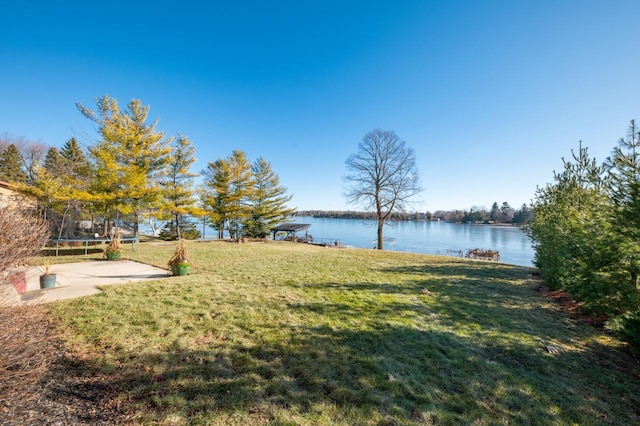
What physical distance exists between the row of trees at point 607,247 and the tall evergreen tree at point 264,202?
2320cm

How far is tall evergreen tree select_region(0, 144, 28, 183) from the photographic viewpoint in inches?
954

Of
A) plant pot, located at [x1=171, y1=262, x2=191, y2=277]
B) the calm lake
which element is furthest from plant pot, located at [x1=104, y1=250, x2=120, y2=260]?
the calm lake

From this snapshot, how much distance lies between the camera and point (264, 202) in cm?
2752

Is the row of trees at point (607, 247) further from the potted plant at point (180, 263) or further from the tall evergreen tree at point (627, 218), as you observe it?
the potted plant at point (180, 263)

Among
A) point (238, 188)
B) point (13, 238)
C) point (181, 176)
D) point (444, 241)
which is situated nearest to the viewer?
point (13, 238)

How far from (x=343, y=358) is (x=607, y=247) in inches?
226

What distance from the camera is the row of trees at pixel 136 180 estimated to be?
12797mm

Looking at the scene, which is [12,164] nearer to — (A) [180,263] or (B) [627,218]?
(A) [180,263]

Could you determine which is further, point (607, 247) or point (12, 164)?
point (12, 164)

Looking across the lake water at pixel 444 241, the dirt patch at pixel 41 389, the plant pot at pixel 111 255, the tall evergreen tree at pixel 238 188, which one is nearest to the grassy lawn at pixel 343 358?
the dirt patch at pixel 41 389

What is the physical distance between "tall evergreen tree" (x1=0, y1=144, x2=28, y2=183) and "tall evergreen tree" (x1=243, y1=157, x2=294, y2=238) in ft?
71.6

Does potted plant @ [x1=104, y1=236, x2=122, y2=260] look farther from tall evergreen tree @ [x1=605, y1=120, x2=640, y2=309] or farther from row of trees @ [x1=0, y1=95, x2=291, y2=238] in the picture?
tall evergreen tree @ [x1=605, y1=120, x2=640, y2=309]

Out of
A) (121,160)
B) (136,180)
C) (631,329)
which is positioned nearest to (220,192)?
(121,160)

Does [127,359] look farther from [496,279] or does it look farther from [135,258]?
[496,279]
